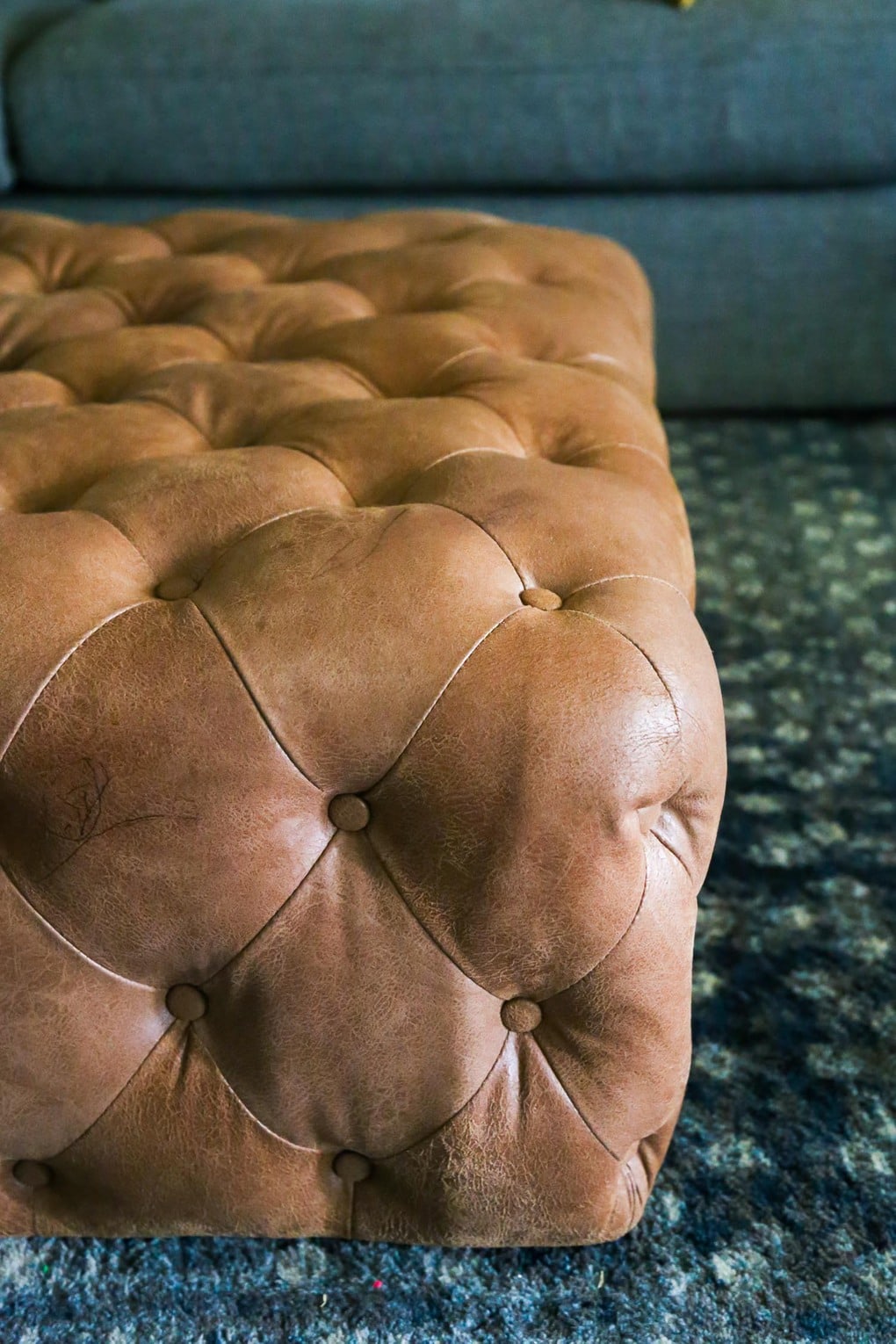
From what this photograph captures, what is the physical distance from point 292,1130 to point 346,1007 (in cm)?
8

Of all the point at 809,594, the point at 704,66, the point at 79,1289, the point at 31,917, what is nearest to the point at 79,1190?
the point at 79,1289

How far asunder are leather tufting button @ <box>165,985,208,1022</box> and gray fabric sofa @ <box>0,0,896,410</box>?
1.36m

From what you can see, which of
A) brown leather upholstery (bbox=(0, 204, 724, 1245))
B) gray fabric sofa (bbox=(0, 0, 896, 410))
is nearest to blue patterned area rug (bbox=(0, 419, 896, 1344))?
brown leather upholstery (bbox=(0, 204, 724, 1245))

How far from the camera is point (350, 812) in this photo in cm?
59

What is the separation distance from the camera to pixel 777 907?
38.0 inches

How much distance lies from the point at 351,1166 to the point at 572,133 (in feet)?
4.62

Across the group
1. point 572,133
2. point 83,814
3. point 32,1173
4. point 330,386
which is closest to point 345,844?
point 83,814

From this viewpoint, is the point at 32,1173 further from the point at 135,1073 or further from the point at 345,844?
the point at 345,844

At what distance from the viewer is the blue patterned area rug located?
67cm

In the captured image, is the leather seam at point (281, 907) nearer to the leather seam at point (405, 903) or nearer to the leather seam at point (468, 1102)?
the leather seam at point (405, 903)

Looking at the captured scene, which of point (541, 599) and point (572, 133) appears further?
point (572, 133)

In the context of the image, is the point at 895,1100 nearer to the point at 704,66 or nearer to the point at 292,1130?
the point at 292,1130

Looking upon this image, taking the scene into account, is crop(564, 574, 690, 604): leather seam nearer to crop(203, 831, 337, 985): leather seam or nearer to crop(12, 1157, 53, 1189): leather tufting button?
crop(203, 831, 337, 985): leather seam

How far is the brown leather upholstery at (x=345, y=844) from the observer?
57 centimetres
